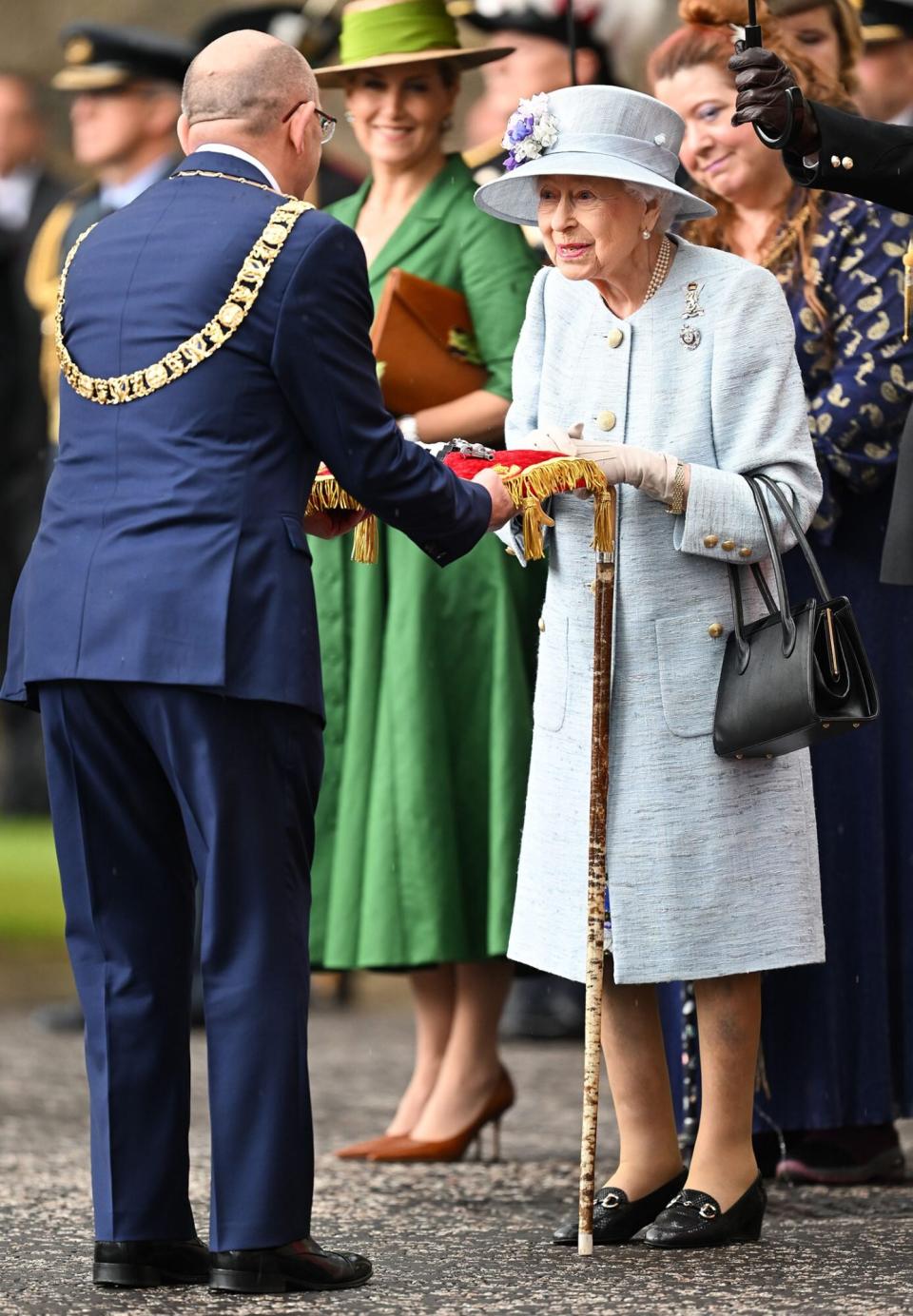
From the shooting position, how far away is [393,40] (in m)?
4.99

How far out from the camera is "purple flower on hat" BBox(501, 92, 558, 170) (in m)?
3.94

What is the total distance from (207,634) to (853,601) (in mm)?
1550

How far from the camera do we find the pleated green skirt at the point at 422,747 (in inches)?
193

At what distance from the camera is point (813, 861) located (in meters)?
3.98

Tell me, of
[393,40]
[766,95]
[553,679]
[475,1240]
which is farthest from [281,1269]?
[393,40]

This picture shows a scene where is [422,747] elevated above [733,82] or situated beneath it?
situated beneath

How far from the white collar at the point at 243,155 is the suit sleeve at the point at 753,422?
763 millimetres

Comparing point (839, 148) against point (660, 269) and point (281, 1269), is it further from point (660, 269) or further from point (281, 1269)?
point (281, 1269)

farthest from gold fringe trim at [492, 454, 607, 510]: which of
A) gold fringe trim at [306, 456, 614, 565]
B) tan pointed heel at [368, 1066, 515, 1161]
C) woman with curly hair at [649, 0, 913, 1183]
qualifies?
tan pointed heel at [368, 1066, 515, 1161]

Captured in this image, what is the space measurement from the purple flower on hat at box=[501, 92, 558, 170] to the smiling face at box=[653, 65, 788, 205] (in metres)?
0.67

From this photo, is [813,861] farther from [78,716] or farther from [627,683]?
[78,716]

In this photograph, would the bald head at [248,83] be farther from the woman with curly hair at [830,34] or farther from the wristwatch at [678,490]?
the woman with curly hair at [830,34]

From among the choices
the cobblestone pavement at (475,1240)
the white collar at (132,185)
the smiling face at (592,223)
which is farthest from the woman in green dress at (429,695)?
the white collar at (132,185)

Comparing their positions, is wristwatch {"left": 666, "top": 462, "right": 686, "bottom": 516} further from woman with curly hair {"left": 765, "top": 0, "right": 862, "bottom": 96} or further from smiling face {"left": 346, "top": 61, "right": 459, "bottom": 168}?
smiling face {"left": 346, "top": 61, "right": 459, "bottom": 168}
